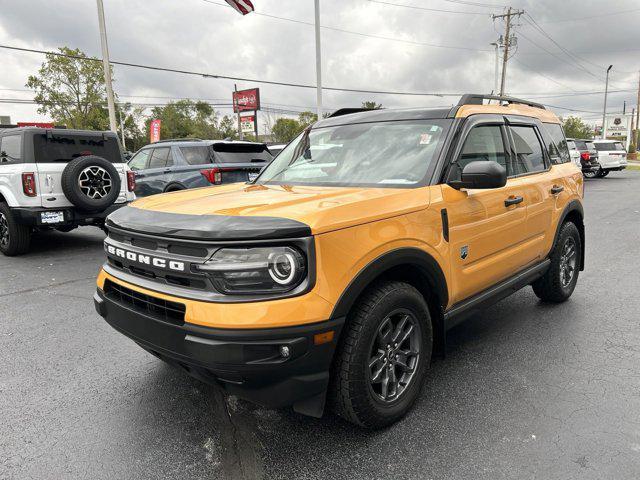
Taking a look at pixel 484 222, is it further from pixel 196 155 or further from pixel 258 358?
pixel 196 155

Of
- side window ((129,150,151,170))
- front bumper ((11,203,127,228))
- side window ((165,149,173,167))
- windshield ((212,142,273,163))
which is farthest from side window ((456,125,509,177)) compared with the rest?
side window ((129,150,151,170))

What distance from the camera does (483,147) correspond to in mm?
3420

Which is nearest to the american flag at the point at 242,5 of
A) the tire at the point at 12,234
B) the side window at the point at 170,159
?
the side window at the point at 170,159

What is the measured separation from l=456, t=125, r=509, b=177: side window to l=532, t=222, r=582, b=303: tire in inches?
50.8

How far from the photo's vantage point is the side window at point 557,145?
4445 mm

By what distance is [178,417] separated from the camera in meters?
2.81

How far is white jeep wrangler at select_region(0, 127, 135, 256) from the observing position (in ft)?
23.1

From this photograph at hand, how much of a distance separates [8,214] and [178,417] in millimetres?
6176

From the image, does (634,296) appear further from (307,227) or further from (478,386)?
(307,227)

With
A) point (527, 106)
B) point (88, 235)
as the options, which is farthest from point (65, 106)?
point (527, 106)

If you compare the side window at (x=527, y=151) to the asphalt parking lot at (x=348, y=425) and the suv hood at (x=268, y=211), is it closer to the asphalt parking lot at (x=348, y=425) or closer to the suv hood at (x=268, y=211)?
the asphalt parking lot at (x=348, y=425)

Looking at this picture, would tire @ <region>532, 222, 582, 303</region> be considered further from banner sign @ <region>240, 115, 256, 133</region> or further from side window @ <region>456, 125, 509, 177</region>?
banner sign @ <region>240, 115, 256, 133</region>

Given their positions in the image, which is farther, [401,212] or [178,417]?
[178,417]

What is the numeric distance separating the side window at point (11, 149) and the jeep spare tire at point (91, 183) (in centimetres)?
84
